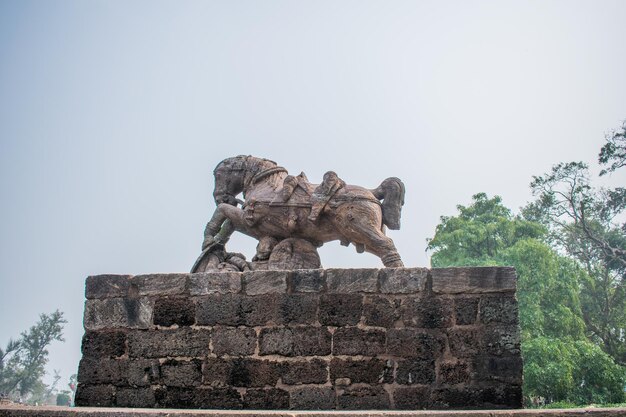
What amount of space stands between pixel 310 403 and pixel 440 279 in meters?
1.51

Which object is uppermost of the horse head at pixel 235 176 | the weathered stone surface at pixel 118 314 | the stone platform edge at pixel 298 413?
the horse head at pixel 235 176

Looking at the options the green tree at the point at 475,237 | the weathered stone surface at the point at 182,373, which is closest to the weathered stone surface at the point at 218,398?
the weathered stone surface at the point at 182,373

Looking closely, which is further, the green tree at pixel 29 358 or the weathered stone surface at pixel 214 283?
the green tree at pixel 29 358

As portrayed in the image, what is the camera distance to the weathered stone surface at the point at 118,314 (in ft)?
19.2

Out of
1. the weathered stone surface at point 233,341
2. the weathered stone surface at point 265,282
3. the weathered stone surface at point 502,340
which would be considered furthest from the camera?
the weathered stone surface at point 265,282

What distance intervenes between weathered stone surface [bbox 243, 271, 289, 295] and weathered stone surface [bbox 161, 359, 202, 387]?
2.58 ft

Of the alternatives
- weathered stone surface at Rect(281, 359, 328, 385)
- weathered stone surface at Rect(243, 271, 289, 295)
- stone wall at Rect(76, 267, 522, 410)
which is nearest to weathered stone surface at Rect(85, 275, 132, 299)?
stone wall at Rect(76, 267, 522, 410)

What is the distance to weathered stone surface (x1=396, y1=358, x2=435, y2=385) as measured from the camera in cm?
529

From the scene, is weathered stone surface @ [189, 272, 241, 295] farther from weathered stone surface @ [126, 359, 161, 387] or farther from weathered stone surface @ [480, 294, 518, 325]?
weathered stone surface @ [480, 294, 518, 325]

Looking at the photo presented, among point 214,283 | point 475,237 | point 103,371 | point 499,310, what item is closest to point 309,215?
point 214,283

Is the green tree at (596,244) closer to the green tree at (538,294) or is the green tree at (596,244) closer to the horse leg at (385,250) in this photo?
the green tree at (538,294)

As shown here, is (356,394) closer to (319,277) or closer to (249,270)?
(319,277)

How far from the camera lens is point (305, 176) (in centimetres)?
670

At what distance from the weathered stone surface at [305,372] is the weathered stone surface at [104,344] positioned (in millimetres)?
1532
